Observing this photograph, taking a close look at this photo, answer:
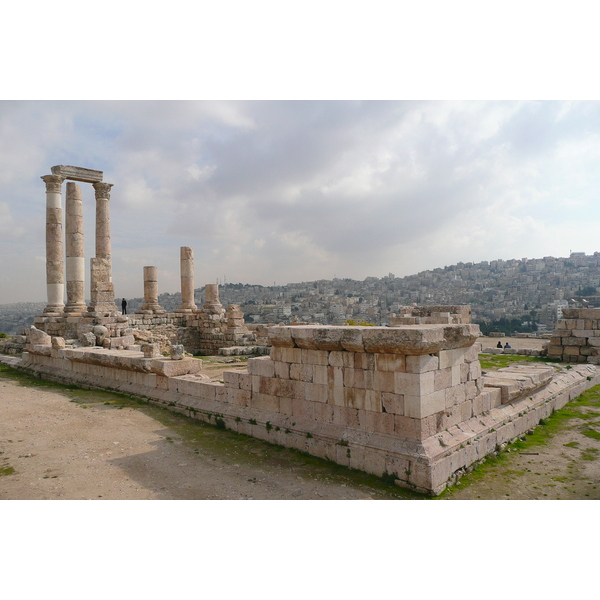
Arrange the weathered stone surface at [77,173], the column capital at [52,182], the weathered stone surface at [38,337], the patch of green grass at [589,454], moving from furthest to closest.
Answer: the weathered stone surface at [77,173] < the column capital at [52,182] < the weathered stone surface at [38,337] < the patch of green grass at [589,454]

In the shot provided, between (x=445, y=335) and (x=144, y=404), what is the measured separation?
6.67 metres

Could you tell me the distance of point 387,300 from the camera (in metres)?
64.9

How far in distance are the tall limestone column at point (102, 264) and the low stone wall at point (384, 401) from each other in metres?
12.7

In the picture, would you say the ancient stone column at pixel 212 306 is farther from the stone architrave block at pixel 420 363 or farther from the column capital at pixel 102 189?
the stone architrave block at pixel 420 363

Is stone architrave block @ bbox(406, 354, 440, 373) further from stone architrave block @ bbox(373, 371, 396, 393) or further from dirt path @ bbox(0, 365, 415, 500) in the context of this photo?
dirt path @ bbox(0, 365, 415, 500)

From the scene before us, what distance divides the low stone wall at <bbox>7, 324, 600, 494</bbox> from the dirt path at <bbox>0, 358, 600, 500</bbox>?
0.26 m

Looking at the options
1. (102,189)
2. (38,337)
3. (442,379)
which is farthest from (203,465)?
(102,189)

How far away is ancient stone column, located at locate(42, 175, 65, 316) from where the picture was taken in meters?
19.4

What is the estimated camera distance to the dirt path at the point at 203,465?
16.0 feet

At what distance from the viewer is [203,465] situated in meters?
5.73

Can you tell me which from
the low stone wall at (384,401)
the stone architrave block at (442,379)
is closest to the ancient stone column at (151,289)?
the low stone wall at (384,401)

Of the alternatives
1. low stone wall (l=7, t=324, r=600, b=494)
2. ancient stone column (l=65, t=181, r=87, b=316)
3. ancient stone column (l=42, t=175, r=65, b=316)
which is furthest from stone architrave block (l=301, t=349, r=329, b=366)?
ancient stone column (l=42, t=175, r=65, b=316)

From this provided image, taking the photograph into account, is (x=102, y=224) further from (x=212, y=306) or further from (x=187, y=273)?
(x=212, y=306)

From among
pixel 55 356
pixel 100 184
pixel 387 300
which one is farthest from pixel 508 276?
pixel 55 356
